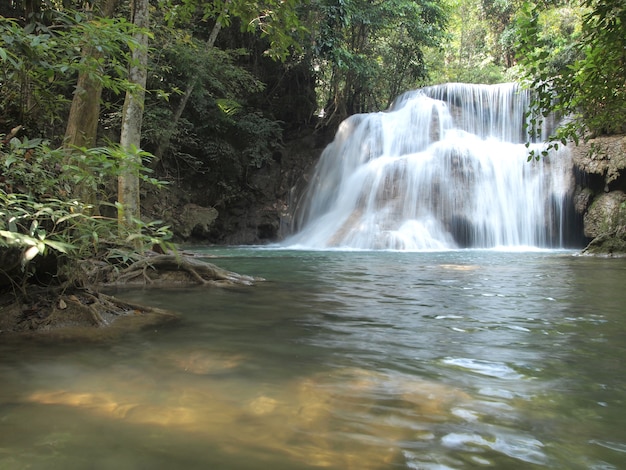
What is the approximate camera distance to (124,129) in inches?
292

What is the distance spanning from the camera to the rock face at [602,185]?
1468 centimetres

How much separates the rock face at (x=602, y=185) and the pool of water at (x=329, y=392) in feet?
39.0

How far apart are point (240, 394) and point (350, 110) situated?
2246cm

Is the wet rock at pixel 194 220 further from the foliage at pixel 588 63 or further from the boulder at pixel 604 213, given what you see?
the foliage at pixel 588 63

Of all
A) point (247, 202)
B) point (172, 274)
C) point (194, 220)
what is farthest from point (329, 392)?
point (247, 202)

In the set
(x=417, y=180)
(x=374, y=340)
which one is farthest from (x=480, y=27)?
(x=374, y=340)

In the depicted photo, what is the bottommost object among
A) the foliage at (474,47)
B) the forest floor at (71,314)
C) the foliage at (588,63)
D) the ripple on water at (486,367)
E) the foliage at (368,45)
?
the ripple on water at (486,367)

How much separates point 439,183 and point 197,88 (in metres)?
8.79

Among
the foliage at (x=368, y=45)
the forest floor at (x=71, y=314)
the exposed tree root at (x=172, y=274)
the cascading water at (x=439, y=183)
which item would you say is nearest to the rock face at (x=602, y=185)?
the cascading water at (x=439, y=183)

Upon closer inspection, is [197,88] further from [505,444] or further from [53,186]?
[505,444]

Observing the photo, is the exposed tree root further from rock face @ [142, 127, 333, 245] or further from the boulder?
the boulder

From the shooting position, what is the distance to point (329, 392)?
2.38m

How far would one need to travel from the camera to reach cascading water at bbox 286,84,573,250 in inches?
623

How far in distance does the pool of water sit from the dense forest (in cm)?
74
